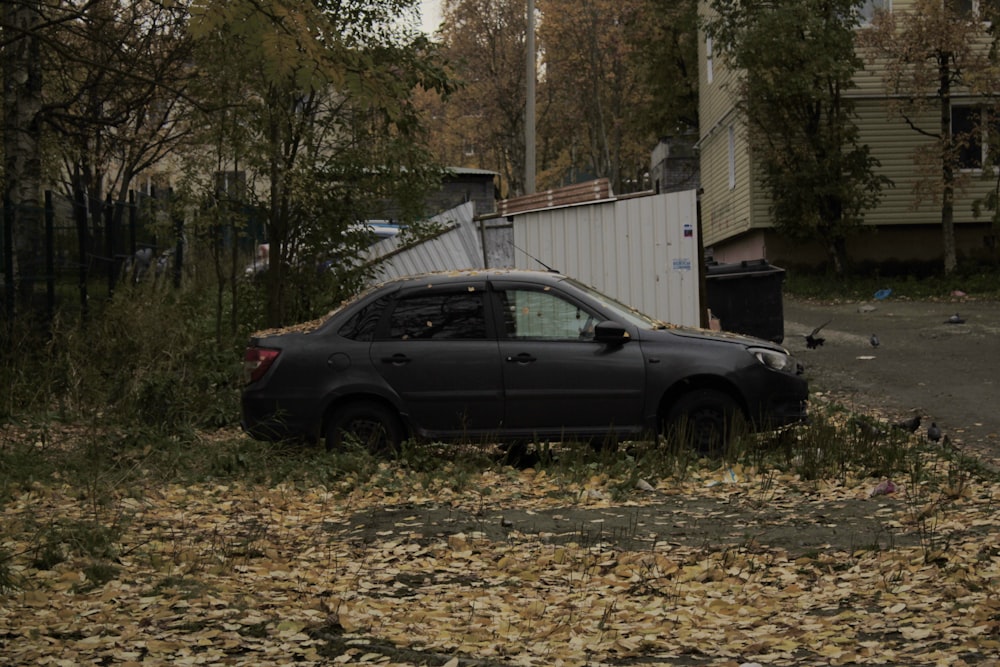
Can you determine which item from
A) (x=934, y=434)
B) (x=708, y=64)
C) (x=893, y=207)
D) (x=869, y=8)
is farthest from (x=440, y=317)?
(x=708, y=64)

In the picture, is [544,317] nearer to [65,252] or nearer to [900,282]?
[65,252]

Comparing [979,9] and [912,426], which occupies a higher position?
[979,9]

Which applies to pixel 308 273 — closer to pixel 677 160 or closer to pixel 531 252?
pixel 531 252

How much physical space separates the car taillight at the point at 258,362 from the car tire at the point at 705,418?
328 cm

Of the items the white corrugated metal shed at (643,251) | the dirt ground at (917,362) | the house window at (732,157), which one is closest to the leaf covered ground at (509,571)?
the dirt ground at (917,362)

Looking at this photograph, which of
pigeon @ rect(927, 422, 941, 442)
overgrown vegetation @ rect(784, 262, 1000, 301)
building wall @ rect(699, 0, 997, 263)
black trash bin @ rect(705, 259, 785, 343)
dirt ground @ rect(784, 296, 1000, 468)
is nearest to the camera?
pigeon @ rect(927, 422, 941, 442)

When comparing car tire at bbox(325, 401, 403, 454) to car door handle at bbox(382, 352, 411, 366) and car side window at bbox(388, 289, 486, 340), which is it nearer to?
car door handle at bbox(382, 352, 411, 366)

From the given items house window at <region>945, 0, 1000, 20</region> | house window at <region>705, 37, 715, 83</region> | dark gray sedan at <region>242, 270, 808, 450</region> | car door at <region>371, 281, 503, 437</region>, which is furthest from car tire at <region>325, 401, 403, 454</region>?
house window at <region>705, 37, 715, 83</region>

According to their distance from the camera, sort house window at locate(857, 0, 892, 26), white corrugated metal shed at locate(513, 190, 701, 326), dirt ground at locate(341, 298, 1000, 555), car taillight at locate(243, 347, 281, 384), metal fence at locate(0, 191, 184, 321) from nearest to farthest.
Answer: dirt ground at locate(341, 298, 1000, 555)
car taillight at locate(243, 347, 281, 384)
metal fence at locate(0, 191, 184, 321)
white corrugated metal shed at locate(513, 190, 701, 326)
house window at locate(857, 0, 892, 26)

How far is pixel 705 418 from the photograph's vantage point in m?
10.6

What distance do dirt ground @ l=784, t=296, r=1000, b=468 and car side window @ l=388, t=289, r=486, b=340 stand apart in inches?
171

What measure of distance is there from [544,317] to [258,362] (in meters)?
2.39

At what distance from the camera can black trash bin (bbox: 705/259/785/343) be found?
Result: 704 inches

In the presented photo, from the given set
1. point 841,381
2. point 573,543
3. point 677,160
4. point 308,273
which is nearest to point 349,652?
point 573,543
